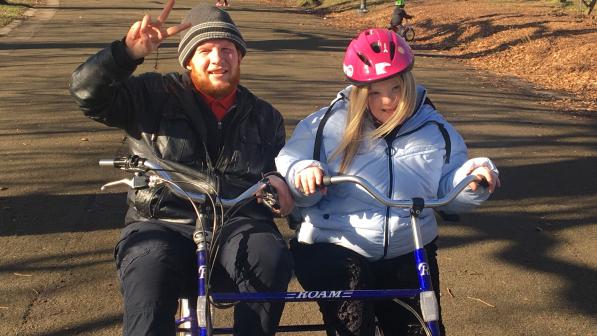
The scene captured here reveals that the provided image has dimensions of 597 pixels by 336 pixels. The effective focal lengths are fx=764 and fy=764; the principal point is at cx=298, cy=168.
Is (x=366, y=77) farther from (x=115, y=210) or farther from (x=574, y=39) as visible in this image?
(x=574, y=39)

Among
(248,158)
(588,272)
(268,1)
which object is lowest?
(268,1)

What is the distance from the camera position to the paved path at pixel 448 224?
4410mm

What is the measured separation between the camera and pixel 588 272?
5082mm

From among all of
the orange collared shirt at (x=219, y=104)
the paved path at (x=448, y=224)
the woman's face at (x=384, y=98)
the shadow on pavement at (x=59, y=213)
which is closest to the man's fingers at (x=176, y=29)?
the orange collared shirt at (x=219, y=104)

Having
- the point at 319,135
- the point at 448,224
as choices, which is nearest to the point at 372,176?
the point at 319,135

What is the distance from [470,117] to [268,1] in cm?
3667

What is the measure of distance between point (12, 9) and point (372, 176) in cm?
2843

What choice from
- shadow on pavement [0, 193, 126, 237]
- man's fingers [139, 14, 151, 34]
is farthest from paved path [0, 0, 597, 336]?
man's fingers [139, 14, 151, 34]

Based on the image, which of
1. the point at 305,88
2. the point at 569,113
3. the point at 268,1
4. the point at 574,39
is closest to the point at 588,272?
the point at 569,113

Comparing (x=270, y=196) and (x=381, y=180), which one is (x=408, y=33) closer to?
(x=381, y=180)

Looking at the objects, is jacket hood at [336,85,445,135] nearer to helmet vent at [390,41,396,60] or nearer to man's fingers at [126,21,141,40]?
helmet vent at [390,41,396,60]

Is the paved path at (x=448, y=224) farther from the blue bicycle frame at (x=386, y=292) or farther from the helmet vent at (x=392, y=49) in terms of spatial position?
the helmet vent at (x=392, y=49)

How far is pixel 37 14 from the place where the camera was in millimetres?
28203

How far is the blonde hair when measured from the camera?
10.1 ft
